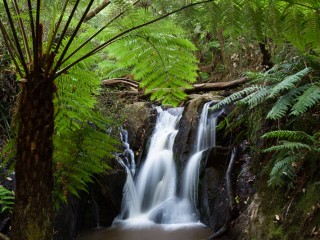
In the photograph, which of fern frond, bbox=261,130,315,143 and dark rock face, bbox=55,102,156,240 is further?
dark rock face, bbox=55,102,156,240

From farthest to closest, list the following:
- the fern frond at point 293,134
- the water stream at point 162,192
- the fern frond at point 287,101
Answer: the water stream at point 162,192 → the fern frond at point 287,101 → the fern frond at point 293,134

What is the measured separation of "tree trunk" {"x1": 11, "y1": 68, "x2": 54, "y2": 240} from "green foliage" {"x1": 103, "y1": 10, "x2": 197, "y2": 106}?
2.42ft

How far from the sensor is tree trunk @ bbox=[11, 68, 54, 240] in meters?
1.44

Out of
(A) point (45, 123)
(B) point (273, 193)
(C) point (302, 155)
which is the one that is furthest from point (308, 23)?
(B) point (273, 193)

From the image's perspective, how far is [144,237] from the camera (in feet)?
14.8

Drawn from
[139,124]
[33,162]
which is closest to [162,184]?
[139,124]

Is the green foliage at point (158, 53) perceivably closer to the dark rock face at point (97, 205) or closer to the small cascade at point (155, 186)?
the dark rock face at point (97, 205)

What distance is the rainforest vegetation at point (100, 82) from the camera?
1473mm

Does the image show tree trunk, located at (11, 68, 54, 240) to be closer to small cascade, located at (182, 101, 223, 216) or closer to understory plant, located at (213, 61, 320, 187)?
understory plant, located at (213, 61, 320, 187)

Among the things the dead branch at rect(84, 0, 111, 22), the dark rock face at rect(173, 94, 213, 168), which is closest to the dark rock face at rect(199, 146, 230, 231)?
the dark rock face at rect(173, 94, 213, 168)

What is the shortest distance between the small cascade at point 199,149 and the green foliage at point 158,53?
10.3ft

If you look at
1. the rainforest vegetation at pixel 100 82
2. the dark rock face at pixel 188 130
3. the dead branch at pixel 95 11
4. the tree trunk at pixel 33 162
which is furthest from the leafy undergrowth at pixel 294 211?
the dead branch at pixel 95 11

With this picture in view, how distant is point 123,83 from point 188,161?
2961 millimetres

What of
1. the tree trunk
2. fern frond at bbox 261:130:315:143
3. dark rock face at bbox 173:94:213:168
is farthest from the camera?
dark rock face at bbox 173:94:213:168
